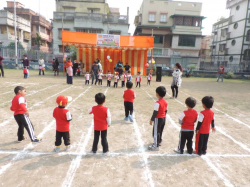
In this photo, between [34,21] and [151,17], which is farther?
[34,21]

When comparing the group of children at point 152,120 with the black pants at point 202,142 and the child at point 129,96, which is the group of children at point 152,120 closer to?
the black pants at point 202,142

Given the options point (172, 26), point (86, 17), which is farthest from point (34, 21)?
point (172, 26)

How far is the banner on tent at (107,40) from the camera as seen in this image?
16145 millimetres

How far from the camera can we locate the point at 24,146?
379cm

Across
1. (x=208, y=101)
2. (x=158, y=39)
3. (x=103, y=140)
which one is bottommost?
(x=103, y=140)

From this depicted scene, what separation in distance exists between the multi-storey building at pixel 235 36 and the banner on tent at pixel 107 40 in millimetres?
18632

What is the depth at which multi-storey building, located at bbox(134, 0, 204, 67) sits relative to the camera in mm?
33062

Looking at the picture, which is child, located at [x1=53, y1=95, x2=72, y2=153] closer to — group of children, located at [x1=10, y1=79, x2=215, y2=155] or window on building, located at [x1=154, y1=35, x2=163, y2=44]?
group of children, located at [x1=10, y1=79, x2=215, y2=155]

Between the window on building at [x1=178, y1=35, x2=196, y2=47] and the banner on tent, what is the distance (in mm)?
20847

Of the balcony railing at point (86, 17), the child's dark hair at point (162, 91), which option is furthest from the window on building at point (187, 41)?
the child's dark hair at point (162, 91)

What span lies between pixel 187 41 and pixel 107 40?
73.2 feet

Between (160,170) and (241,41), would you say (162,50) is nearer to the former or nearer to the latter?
(241,41)

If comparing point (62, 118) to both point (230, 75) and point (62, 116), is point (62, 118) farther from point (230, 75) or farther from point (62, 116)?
point (230, 75)

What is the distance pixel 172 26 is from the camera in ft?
108
